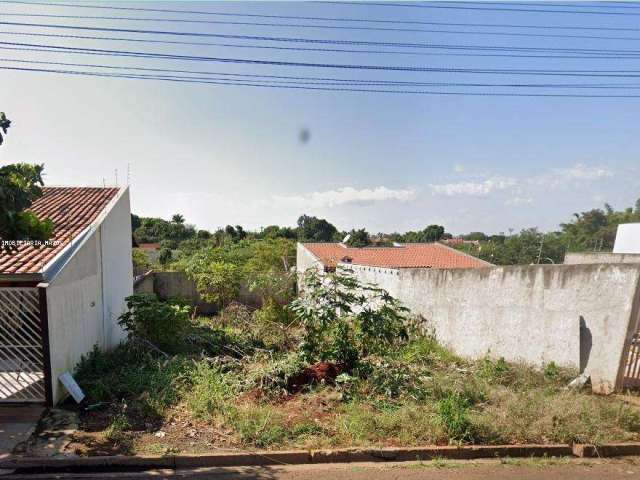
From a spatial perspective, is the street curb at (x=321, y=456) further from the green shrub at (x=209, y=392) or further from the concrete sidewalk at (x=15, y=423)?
the green shrub at (x=209, y=392)

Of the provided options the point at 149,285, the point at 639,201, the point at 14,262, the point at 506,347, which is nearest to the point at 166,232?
the point at 149,285

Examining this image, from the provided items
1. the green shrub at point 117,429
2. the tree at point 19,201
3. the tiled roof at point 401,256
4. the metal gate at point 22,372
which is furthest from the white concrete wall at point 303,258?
the tree at point 19,201

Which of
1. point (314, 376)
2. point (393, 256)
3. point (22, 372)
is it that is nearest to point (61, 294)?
point (22, 372)

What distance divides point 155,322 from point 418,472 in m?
6.48

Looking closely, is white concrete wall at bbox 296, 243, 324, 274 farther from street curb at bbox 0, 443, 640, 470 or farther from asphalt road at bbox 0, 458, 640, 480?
asphalt road at bbox 0, 458, 640, 480

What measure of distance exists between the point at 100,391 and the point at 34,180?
11.4ft

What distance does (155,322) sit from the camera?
8.44 m

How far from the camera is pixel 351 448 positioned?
14.9 ft

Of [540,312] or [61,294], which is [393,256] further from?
[61,294]

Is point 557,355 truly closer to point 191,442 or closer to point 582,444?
point 582,444

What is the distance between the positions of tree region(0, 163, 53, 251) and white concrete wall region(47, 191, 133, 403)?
54.4 inches

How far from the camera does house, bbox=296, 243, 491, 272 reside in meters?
21.4

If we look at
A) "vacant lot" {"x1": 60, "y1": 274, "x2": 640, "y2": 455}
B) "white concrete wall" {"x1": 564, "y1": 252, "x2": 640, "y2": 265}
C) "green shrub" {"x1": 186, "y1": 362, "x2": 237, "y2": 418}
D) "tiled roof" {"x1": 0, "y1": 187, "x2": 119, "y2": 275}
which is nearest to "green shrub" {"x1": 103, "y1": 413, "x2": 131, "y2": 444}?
"vacant lot" {"x1": 60, "y1": 274, "x2": 640, "y2": 455}

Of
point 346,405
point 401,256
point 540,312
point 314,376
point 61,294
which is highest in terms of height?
point 61,294
